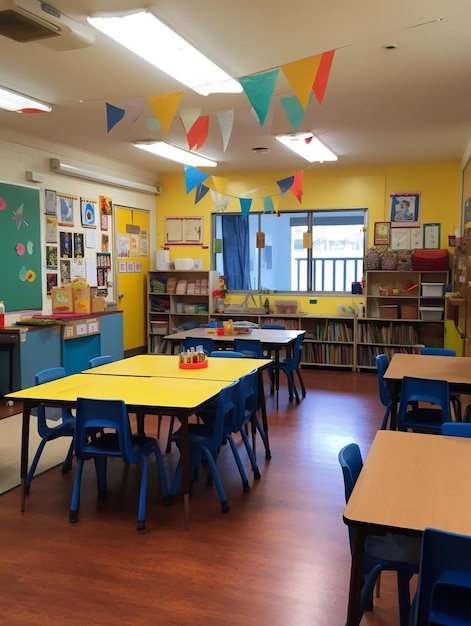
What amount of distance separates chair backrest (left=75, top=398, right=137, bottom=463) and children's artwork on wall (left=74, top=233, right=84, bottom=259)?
487 centimetres

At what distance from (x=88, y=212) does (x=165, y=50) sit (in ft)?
14.8

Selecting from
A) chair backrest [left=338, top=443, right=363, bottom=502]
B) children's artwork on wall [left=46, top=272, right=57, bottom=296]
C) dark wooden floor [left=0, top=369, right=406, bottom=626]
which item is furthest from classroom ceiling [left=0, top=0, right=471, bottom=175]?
dark wooden floor [left=0, top=369, right=406, bottom=626]

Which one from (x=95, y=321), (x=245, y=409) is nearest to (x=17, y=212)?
(x=95, y=321)

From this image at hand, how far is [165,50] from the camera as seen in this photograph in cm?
392

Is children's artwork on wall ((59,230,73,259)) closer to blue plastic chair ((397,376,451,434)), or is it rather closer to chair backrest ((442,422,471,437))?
blue plastic chair ((397,376,451,434))

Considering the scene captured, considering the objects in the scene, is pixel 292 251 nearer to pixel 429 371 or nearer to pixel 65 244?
pixel 65 244

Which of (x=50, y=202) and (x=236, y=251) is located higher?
(x=50, y=202)

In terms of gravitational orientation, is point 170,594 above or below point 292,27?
below

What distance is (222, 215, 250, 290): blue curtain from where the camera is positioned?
31.7ft

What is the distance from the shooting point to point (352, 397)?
6719 mm

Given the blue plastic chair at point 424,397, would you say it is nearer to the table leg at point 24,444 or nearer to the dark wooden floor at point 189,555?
the dark wooden floor at point 189,555

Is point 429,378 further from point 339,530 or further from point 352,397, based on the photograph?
point 352,397

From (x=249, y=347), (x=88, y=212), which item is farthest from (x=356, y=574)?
(x=88, y=212)

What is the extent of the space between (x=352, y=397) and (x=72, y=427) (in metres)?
3.73
